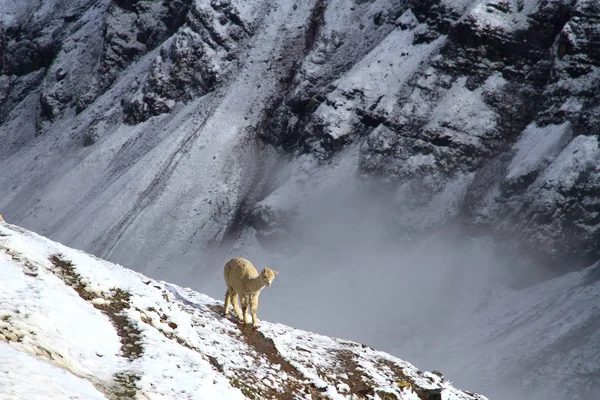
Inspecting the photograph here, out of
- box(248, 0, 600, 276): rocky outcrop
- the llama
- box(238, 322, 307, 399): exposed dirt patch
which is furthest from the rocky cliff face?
box(238, 322, 307, 399): exposed dirt patch

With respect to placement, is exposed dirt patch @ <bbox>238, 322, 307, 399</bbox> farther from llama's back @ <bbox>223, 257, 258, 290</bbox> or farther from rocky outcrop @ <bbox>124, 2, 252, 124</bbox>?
rocky outcrop @ <bbox>124, 2, 252, 124</bbox>

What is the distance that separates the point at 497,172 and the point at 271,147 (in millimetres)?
44265

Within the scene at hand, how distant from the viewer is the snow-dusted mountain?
84062mm

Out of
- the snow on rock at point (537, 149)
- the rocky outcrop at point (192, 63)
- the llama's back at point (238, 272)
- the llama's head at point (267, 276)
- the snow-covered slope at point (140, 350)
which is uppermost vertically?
the rocky outcrop at point (192, 63)

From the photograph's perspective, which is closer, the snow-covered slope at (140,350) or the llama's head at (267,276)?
the snow-covered slope at (140,350)

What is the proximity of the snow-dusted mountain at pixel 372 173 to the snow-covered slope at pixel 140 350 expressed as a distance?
48.4 metres

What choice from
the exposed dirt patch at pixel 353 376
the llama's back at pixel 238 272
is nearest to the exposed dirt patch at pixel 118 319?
the llama's back at pixel 238 272

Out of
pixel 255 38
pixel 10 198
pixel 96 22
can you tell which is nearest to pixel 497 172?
pixel 255 38

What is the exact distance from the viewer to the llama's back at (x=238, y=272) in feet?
80.7

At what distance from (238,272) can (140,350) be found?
6.93 m

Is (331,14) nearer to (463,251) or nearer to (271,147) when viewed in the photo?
(271,147)

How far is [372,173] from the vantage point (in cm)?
10531

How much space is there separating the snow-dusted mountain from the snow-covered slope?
159 ft

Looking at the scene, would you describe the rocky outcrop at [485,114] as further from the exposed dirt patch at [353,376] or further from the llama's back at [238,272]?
the llama's back at [238,272]
